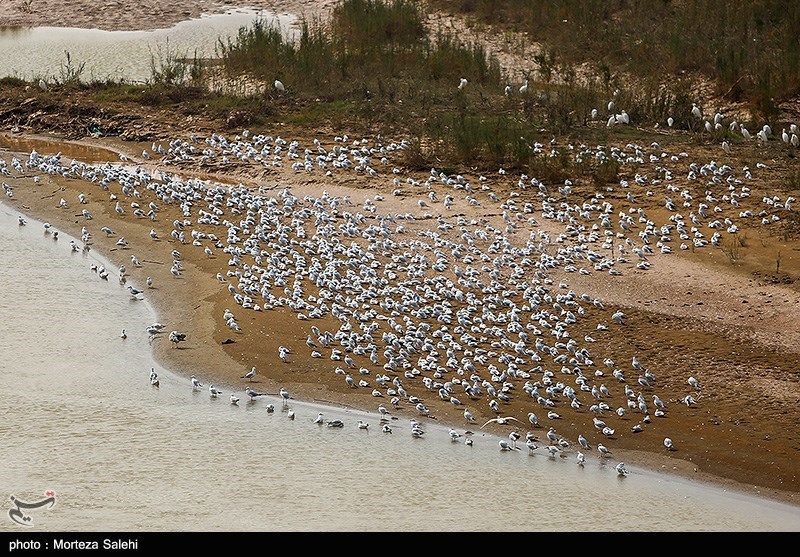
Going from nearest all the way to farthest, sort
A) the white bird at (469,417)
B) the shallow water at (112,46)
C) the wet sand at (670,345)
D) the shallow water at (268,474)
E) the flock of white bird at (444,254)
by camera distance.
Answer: the shallow water at (268,474)
the wet sand at (670,345)
the white bird at (469,417)
the flock of white bird at (444,254)
the shallow water at (112,46)

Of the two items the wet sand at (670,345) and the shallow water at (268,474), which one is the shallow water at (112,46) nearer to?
the wet sand at (670,345)

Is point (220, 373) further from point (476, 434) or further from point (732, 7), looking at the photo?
point (732, 7)

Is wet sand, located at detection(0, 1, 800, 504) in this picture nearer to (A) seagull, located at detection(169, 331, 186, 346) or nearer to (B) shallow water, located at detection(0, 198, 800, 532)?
(A) seagull, located at detection(169, 331, 186, 346)

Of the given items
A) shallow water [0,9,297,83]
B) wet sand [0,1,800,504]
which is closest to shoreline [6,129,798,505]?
wet sand [0,1,800,504]

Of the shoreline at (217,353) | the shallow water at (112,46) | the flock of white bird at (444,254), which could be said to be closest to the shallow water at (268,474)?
the shoreline at (217,353)

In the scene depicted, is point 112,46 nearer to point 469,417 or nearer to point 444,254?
point 444,254

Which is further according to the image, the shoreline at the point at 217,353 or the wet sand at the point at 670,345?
the wet sand at the point at 670,345
